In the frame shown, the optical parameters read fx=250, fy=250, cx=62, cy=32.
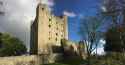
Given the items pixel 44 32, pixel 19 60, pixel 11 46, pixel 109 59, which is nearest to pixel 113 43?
pixel 109 59

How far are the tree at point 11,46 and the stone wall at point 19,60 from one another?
A: 1881 centimetres

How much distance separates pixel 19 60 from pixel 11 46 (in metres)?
25.1

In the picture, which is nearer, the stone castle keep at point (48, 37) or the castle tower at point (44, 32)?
the stone castle keep at point (48, 37)

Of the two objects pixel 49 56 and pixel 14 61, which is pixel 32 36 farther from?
pixel 14 61

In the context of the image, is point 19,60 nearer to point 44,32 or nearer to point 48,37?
point 44,32

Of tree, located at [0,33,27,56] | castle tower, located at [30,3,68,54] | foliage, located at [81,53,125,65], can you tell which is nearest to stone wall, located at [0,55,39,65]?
foliage, located at [81,53,125,65]

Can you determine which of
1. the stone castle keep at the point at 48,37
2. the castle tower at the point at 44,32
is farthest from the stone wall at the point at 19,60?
the castle tower at the point at 44,32

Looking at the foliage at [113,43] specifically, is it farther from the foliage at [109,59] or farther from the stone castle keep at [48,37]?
the stone castle keep at [48,37]

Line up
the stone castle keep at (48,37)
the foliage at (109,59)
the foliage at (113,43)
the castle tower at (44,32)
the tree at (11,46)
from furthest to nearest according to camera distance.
A: the tree at (11,46)
the castle tower at (44,32)
the stone castle keep at (48,37)
the foliage at (113,43)
the foliage at (109,59)

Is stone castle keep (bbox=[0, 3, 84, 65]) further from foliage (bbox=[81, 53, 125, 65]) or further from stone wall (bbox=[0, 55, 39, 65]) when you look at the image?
foliage (bbox=[81, 53, 125, 65])

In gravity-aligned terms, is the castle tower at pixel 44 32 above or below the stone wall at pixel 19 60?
above

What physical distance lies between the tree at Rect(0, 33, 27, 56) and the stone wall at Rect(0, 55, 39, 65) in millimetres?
18815

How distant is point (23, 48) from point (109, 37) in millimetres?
31671

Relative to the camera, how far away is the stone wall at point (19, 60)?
181 feet
